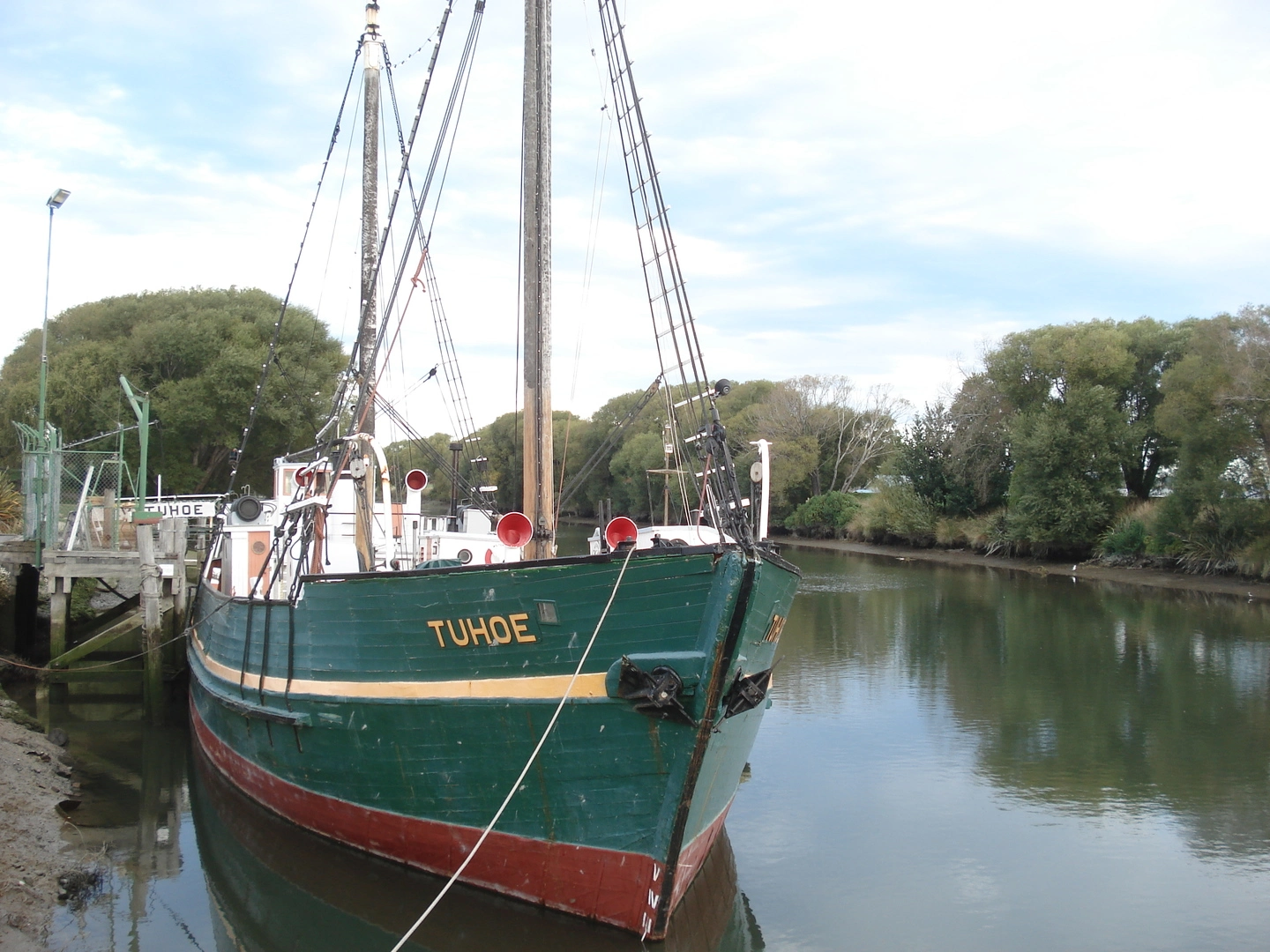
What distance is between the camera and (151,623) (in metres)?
15.8

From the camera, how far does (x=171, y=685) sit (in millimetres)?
17922

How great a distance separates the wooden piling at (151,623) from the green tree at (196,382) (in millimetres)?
21167

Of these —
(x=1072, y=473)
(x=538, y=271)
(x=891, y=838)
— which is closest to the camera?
(x=538, y=271)

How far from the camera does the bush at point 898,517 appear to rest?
49.1 m

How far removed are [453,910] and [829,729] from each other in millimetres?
8548

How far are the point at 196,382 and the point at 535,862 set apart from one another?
33.1 metres

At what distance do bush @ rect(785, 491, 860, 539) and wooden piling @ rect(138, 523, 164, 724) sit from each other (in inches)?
1747

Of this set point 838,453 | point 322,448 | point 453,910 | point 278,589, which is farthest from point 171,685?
point 838,453

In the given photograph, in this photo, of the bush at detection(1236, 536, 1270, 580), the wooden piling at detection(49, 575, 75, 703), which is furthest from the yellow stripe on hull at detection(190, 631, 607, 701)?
the bush at detection(1236, 536, 1270, 580)

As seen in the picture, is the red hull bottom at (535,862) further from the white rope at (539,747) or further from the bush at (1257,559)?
the bush at (1257,559)

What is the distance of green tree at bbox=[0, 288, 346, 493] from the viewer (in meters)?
36.5

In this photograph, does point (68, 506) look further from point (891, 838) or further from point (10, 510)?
point (891, 838)

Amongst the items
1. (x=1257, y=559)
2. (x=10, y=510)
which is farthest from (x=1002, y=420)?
(x=10, y=510)

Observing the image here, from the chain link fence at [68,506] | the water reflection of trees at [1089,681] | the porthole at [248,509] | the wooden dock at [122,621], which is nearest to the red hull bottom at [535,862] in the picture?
the porthole at [248,509]
